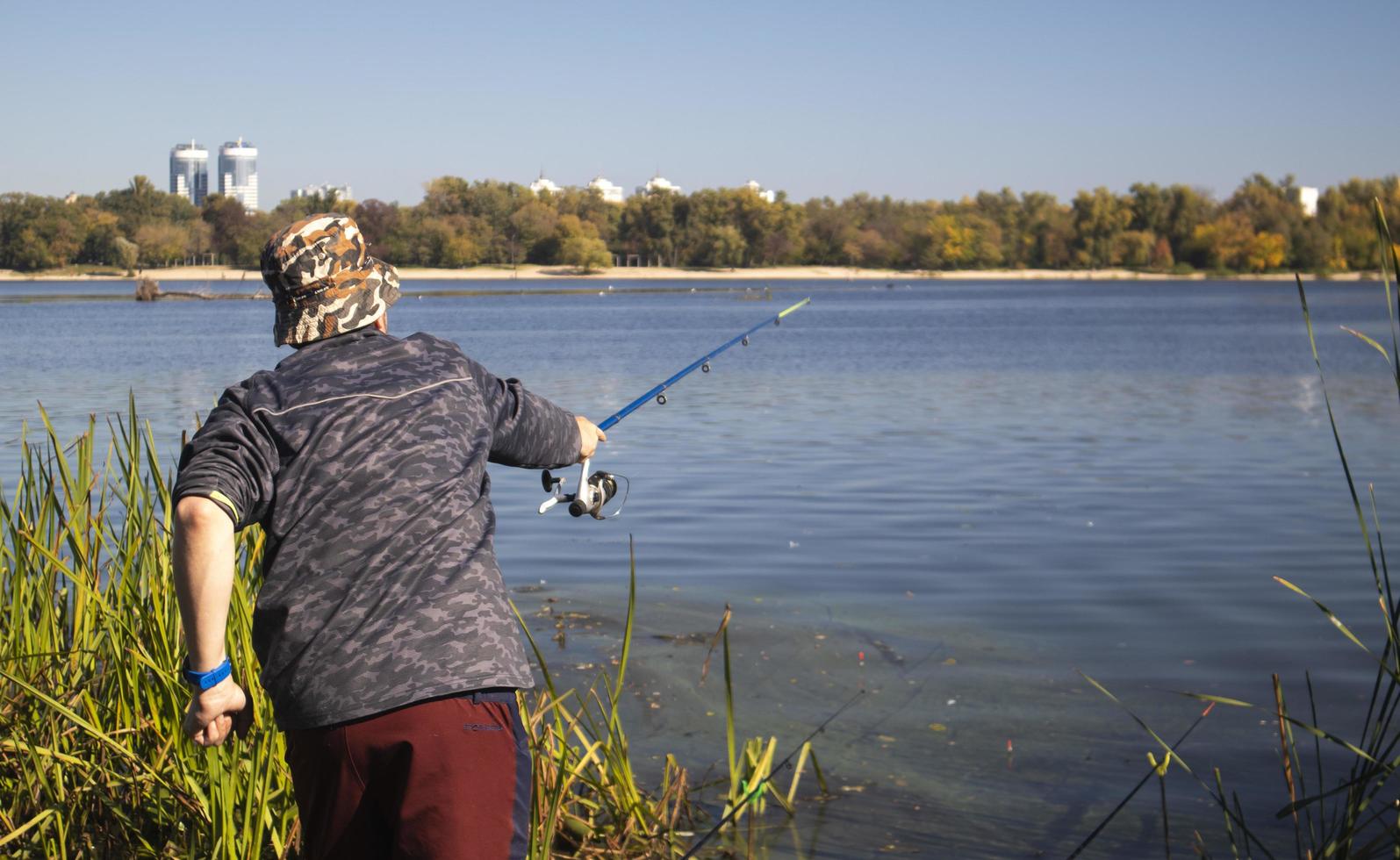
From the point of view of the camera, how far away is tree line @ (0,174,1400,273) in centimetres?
13900

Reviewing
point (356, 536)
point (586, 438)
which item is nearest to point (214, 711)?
point (356, 536)

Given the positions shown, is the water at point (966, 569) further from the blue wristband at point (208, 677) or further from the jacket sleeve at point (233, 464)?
the jacket sleeve at point (233, 464)

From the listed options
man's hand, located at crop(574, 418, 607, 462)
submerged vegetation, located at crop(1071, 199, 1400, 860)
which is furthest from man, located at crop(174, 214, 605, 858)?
submerged vegetation, located at crop(1071, 199, 1400, 860)

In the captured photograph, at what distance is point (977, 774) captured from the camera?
589cm

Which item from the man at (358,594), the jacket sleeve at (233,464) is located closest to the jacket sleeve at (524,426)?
the man at (358,594)

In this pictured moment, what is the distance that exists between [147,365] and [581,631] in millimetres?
24856

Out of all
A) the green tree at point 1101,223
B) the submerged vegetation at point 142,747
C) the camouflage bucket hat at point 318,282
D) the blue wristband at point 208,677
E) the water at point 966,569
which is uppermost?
the green tree at point 1101,223

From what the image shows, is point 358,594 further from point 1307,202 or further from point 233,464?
point 1307,202

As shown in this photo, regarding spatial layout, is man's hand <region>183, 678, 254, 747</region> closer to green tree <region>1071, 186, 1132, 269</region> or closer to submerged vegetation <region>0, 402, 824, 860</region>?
submerged vegetation <region>0, 402, 824, 860</region>

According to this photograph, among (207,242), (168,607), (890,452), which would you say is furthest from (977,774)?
(207,242)

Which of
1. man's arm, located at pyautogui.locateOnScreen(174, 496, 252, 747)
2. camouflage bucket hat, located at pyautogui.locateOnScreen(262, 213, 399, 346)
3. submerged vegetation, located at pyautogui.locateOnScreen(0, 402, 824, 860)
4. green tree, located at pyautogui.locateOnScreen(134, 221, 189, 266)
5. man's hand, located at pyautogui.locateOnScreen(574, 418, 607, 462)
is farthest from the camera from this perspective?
green tree, located at pyautogui.locateOnScreen(134, 221, 189, 266)

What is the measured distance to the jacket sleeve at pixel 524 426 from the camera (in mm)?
2961

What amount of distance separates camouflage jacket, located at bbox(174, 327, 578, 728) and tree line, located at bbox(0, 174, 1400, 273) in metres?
131

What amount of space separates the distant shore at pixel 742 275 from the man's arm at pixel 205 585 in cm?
13307
